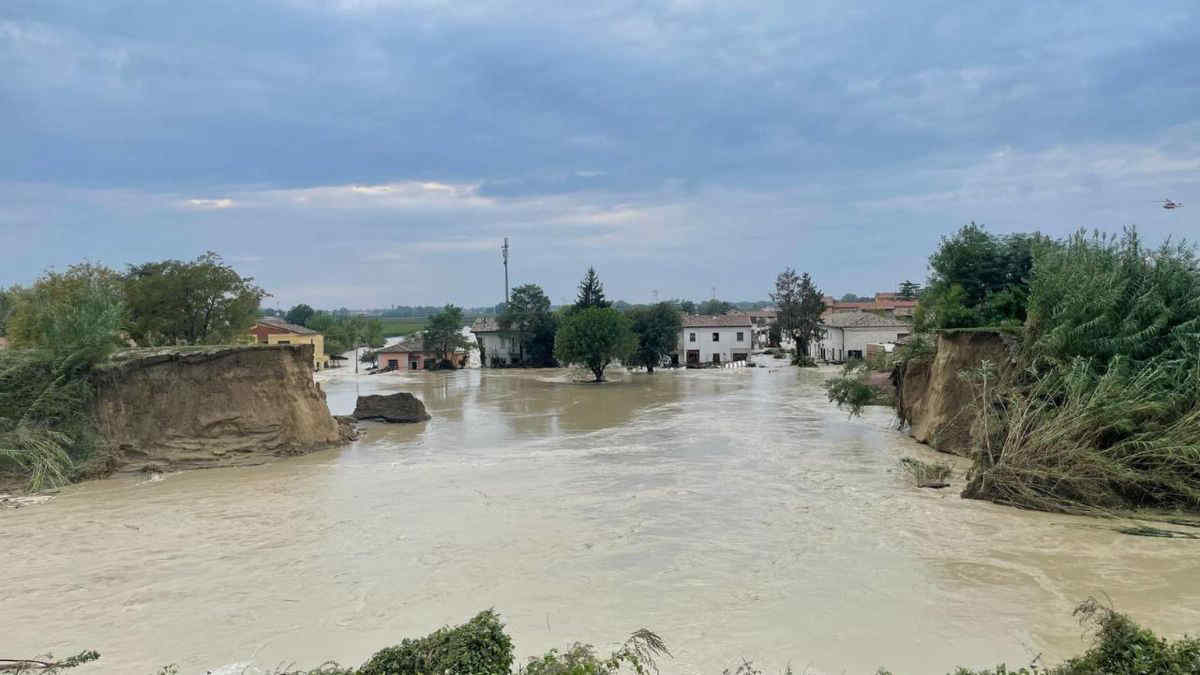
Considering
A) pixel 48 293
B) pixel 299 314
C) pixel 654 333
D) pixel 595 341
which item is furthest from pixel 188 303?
pixel 299 314

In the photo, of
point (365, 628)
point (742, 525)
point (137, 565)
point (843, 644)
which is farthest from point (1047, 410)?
point (137, 565)

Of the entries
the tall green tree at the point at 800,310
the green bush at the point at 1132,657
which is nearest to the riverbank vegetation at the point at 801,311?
the tall green tree at the point at 800,310

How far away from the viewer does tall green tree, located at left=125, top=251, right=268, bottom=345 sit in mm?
32344

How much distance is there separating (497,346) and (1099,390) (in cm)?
6783

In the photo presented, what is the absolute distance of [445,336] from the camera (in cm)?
7844

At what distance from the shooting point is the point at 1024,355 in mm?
17391

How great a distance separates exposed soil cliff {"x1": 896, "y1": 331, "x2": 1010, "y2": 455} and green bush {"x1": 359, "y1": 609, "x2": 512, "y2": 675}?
667 inches

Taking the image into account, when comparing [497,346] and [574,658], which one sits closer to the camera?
[574,658]

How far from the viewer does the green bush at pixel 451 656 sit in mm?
5258

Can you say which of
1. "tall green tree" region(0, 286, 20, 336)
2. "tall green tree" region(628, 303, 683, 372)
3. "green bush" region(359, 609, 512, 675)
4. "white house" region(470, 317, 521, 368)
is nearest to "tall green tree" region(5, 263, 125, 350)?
"tall green tree" region(0, 286, 20, 336)

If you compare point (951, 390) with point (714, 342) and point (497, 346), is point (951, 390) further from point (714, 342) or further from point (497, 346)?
point (497, 346)

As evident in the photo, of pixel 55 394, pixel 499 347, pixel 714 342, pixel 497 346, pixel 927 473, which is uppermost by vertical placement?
pixel 714 342

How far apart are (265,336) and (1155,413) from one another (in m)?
78.4

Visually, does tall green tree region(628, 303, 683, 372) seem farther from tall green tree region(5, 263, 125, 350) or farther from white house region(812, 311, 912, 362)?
tall green tree region(5, 263, 125, 350)
